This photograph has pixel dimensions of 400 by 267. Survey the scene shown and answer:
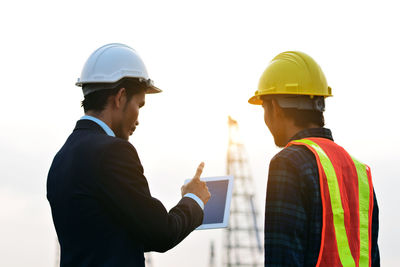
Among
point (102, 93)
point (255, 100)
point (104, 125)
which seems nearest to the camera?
point (104, 125)

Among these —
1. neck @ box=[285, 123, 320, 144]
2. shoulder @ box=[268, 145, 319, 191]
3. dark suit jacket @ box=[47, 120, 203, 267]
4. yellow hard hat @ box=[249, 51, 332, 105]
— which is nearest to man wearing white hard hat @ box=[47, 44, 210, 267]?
dark suit jacket @ box=[47, 120, 203, 267]

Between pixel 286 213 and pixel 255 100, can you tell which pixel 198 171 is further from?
pixel 255 100

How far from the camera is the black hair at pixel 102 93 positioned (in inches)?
179

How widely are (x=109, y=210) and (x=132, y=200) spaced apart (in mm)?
174

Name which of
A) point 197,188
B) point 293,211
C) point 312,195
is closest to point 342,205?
point 312,195

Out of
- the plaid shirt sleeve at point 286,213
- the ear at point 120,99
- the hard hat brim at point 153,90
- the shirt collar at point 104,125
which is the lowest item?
the plaid shirt sleeve at point 286,213

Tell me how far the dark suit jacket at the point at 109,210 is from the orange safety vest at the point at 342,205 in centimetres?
95

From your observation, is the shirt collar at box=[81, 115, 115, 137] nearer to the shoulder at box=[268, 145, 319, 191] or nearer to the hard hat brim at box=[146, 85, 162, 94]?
the hard hat brim at box=[146, 85, 162, 94]

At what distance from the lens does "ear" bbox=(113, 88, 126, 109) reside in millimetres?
4520

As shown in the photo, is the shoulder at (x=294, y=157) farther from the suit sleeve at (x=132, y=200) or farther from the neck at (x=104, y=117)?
the neck at (x=104, y=117)

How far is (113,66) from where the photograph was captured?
4734 millimetres

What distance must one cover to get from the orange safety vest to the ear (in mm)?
1187

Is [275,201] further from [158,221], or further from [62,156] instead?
[62,156]

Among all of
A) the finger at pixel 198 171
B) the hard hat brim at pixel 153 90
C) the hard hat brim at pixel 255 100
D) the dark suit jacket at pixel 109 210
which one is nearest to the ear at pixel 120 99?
the dark suit jacket at pixel 109 210
